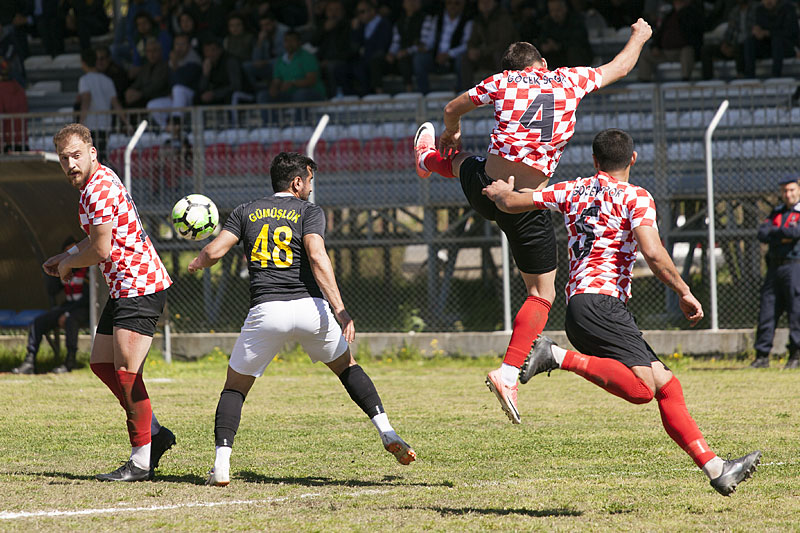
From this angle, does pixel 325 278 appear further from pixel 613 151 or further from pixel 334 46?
pixel 334 46

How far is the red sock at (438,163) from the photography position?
7.13 m

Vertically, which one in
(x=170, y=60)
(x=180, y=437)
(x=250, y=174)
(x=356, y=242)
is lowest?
(x=180, y=437)

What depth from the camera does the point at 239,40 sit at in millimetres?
18891

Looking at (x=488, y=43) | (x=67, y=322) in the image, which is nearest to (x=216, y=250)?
(x=67, y=322)

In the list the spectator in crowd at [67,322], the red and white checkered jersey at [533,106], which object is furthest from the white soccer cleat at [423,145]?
the spectator in crowd at [67,322]

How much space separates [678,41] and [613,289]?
12.2 meters

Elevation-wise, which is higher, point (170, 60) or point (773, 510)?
point (170, 60)

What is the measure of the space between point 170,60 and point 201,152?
4.82m

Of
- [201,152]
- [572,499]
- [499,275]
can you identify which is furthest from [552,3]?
[572,499]

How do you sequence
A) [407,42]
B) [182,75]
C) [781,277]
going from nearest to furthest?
[781,277]
[182,75]
[407,42]

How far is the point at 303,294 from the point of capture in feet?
20.8

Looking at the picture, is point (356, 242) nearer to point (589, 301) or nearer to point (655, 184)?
point (655, 184)

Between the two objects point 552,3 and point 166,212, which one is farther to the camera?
point 552,3

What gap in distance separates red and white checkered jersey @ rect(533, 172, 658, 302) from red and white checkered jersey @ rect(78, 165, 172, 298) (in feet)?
8.26
